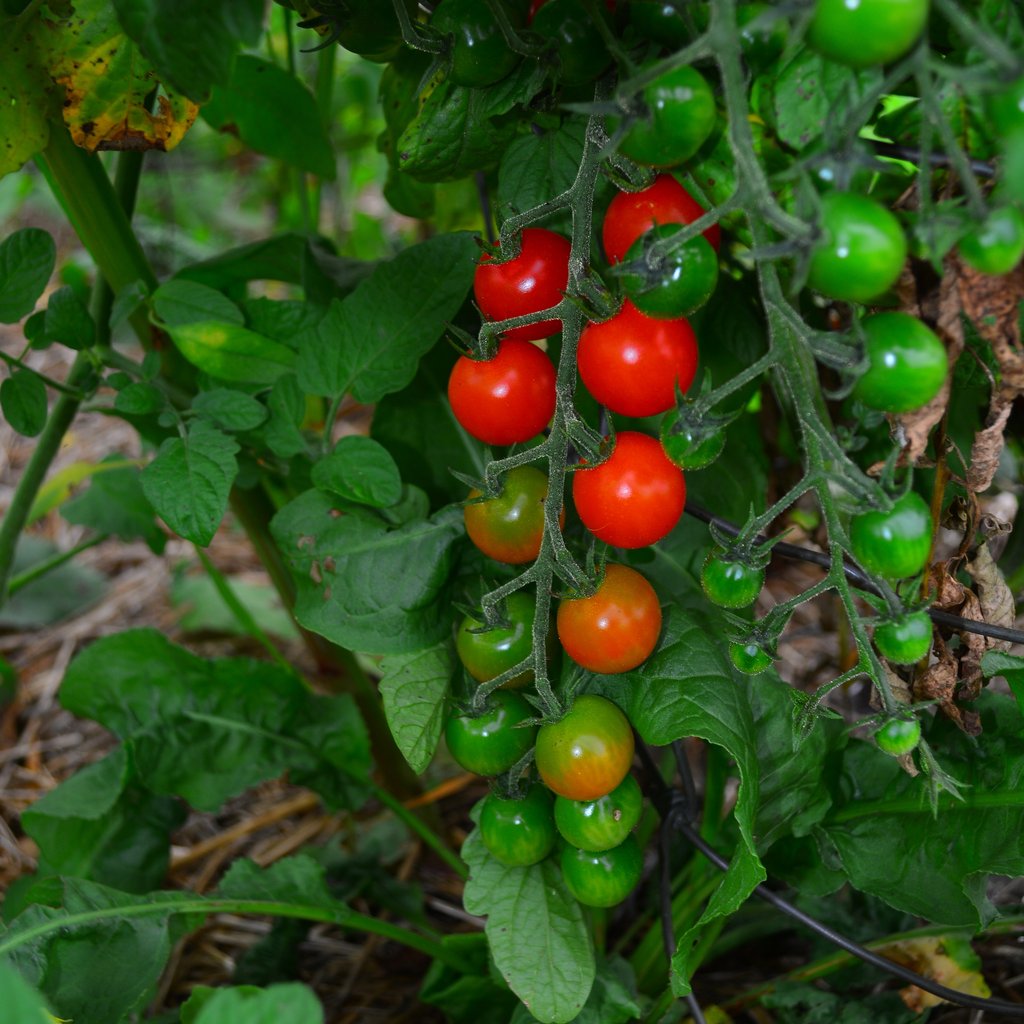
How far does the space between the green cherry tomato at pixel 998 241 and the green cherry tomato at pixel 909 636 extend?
0.24 metres

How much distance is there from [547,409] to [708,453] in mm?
184

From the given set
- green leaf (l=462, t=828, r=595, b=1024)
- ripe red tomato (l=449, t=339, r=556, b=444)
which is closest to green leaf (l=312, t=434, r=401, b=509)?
ripe red tomato (l=449, t=339, r=556, b=444)

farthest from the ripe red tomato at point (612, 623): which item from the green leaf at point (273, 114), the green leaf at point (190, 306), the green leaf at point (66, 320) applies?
the green leaf at point (273, 114)

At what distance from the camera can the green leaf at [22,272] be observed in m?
1.01

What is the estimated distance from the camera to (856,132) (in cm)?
59

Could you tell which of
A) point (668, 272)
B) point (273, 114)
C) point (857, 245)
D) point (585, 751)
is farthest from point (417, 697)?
point (273, 114)

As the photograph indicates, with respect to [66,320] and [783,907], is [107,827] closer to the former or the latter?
[66,320]

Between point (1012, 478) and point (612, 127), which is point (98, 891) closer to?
point (612, 127)

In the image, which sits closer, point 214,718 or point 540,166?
point 540,166

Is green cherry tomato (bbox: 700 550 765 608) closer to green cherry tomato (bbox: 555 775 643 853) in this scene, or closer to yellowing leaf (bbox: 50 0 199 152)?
green cherry tomato (bbox: 555 775 643 853)

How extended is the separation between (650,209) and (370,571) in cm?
47

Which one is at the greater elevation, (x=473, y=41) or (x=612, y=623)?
(x=473, y=41)

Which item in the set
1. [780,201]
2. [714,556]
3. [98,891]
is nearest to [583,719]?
[714,556]

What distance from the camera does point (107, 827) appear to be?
1282 millimetres
